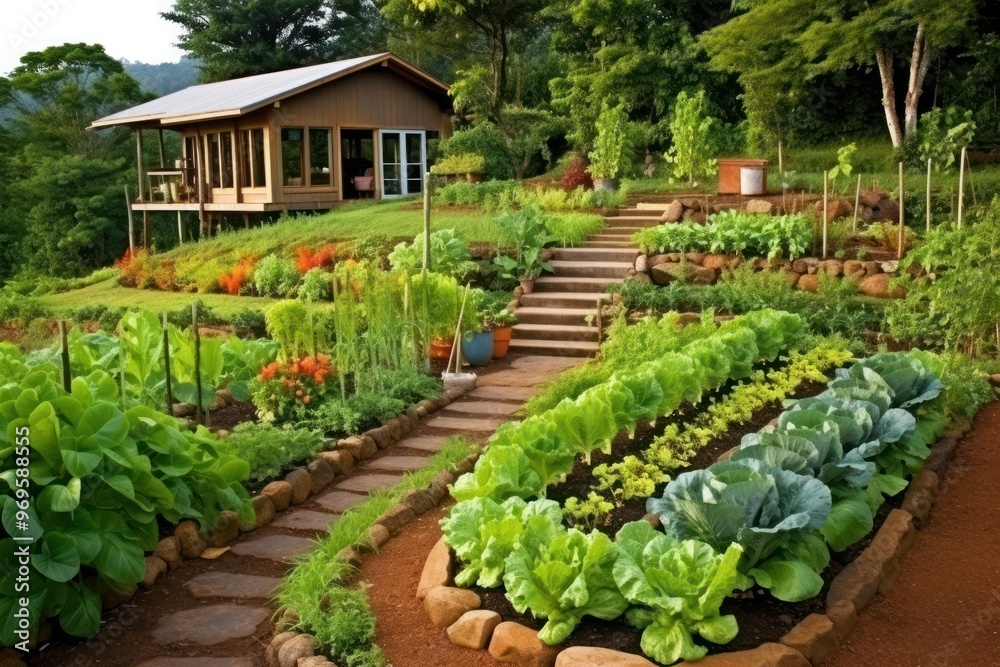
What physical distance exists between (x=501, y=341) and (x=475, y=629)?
604 centimetres

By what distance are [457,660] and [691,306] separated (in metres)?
7.03

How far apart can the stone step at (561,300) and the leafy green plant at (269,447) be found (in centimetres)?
509

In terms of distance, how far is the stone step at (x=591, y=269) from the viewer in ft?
38.7

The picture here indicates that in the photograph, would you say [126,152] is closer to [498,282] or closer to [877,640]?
[498,282]

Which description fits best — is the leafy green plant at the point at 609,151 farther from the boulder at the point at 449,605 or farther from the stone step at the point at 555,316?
the boulder at the point at 449,605

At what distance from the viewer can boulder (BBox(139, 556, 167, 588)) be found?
194 inches

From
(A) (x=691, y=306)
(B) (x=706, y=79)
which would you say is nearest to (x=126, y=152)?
(B) (x=706, y=79)

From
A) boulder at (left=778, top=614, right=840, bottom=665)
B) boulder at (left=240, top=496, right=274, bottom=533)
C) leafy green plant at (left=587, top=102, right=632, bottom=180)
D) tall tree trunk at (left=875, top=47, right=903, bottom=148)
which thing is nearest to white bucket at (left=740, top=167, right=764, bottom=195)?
leafy green plant at (left=587, top=102, right=632, bottom=180)

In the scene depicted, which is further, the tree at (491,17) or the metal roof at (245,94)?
the tree at (491,17)

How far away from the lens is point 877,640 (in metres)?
3.96

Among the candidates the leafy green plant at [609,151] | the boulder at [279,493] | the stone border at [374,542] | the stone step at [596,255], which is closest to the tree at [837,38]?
the leafy green plant at [609,151]

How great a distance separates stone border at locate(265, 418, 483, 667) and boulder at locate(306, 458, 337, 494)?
546 millimetres

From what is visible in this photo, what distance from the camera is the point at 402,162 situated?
2416 cm

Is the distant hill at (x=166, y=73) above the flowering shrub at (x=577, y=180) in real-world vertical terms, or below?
above
